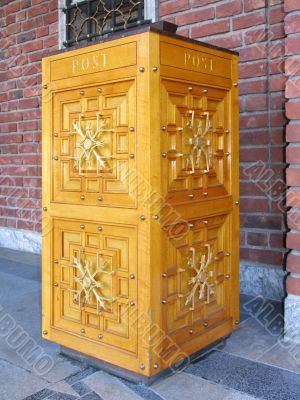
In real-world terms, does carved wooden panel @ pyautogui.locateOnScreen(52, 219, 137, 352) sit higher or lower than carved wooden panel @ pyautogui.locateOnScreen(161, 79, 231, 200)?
lower

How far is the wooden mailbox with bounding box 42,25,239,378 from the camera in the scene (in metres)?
1.89

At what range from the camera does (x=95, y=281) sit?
206cm

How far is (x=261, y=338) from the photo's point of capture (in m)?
2.45

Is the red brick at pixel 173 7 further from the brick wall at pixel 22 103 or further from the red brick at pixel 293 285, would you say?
the red brick at pixel 293 285

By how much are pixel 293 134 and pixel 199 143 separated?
1.81 feet

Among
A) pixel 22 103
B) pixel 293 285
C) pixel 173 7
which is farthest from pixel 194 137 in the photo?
pixel 22 103

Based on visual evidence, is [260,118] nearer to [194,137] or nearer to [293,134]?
[293,134]

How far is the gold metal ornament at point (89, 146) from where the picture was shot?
2002 mm

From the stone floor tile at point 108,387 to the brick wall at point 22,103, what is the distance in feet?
9.27

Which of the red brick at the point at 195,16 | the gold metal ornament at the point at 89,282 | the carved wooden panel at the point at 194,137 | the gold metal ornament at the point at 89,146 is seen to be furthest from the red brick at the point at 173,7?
the gold metal ornament at the point at 89,282

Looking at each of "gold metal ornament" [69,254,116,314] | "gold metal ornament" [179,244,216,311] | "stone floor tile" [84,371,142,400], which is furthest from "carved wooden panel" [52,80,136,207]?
"stone floor tile" [84,371,142,400]

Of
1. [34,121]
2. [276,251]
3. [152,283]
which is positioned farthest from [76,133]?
[34,121]

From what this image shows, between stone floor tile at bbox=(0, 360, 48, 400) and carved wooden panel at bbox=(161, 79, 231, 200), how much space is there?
38.3 inches

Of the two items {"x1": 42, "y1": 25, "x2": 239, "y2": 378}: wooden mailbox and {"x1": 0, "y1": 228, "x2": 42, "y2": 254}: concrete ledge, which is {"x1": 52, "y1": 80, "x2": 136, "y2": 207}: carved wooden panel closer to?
{"x1": 42, "y1": 25, "x2": 239, "y2": 378}: wooden mailbox
